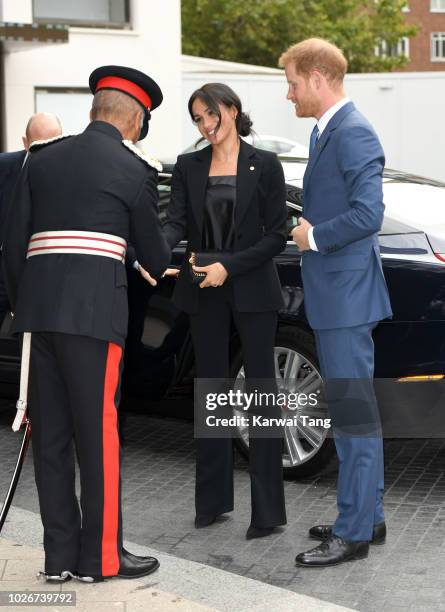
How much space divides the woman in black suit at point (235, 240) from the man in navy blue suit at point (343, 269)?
33 centimetres

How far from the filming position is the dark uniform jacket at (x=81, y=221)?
15.0 feet

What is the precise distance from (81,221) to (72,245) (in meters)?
0.09

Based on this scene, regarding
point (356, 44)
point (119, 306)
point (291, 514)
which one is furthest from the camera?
point (356, 44)

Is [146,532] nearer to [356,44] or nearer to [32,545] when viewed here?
[32,545]

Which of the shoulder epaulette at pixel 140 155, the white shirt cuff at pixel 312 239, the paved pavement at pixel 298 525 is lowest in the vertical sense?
the paved pavement at pixel 298 525

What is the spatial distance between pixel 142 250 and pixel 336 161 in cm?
84

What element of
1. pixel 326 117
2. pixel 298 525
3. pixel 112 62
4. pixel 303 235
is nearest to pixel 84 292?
pixel 303 235

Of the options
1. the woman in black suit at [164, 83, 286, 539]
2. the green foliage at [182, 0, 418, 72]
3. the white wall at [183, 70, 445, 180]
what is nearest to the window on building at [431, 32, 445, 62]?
the green foliage at [182, 0, 418, 72]

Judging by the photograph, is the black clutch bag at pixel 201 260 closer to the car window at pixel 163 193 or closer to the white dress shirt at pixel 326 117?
the white dress shirt at pixel 326 117

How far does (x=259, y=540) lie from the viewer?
5492 millimetres

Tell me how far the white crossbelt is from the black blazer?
0.81 meters

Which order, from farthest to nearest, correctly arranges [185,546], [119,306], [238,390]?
[238,390] → [185,546] → [119,306]

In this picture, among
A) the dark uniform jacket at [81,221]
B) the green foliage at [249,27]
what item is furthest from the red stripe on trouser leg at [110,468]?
the green foliage at [249,27]

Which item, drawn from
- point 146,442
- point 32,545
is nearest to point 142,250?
point 32,545
